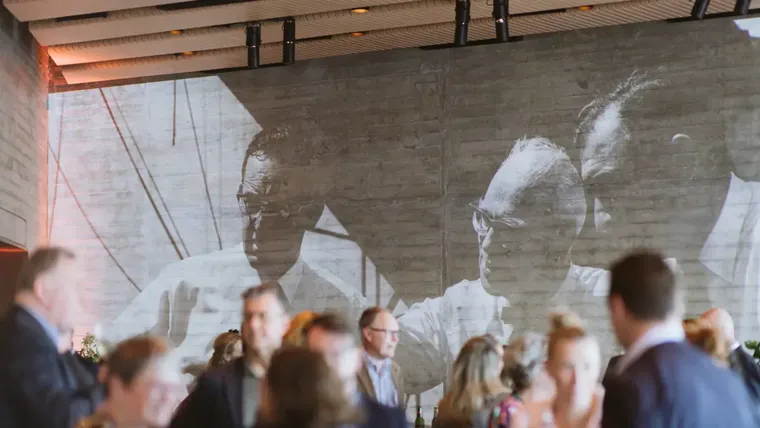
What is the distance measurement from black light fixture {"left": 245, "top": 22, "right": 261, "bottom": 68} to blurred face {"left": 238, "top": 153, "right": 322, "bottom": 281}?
106cm

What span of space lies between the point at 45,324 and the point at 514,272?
556 cm

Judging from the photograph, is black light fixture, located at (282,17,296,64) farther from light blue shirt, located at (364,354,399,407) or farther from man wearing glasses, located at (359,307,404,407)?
light blue shirt, located at (364,354,399,407)

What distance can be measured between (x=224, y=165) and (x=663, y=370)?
6942 millimetres

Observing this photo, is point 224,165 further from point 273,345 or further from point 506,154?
point 273,345

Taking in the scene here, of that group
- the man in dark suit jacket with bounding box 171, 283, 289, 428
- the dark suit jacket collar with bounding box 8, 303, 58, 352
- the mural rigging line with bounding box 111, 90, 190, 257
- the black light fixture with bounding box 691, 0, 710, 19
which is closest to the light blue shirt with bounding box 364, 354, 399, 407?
the man in dark suit jacket with bounding box 171, 283, 289, 428

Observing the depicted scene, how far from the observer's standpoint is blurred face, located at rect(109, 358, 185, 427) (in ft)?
7.30

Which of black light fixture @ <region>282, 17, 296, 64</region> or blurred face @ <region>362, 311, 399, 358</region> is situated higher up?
black light fixture @ <region>282, 17, 296, 64</region>

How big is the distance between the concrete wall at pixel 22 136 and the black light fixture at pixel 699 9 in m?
5.74

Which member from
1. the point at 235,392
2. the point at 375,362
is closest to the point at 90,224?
the point at 375,362

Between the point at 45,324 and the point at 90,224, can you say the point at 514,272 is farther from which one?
the point at 45,324

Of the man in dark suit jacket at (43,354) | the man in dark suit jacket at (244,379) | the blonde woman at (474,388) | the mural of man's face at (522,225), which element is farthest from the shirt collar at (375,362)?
the mural of man's face at (522,225)

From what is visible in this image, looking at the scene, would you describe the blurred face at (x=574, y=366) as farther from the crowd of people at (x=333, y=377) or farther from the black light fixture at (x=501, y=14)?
the black light fixture at (x=501, y=14)

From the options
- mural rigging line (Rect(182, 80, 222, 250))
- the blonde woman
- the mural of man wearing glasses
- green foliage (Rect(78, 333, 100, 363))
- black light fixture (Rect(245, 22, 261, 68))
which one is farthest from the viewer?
mural rigging line (Rect(182, 80, 222, 250))

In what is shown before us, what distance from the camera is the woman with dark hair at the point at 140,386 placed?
7.30ft
